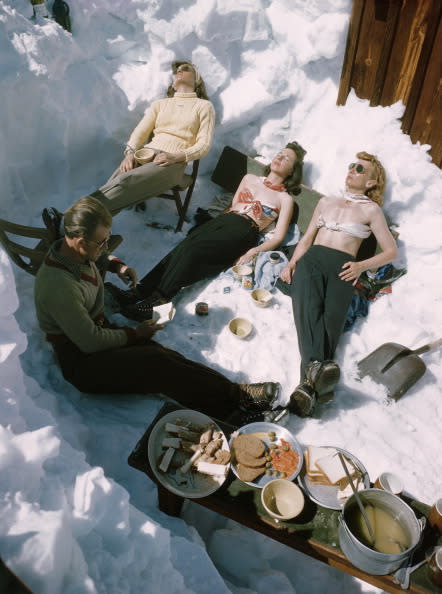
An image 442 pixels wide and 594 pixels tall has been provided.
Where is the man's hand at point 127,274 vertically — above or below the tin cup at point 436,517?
above

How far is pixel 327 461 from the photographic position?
2469 millimetres

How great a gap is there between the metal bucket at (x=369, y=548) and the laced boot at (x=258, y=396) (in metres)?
1.12

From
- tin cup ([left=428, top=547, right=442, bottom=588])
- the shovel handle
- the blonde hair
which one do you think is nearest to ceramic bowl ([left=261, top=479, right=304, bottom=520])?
tin cup ([left=428, top=547, right=442, bottom=588])

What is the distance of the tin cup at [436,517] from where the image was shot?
2.17 metres

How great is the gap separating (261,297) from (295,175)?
1788 mm

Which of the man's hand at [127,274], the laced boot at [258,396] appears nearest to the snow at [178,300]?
the laced boot at [258,396]

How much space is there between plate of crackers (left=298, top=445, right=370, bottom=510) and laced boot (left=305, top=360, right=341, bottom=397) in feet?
2.54

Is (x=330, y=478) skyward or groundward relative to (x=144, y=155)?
groundward

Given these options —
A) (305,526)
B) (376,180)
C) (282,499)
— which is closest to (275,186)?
(376,180)

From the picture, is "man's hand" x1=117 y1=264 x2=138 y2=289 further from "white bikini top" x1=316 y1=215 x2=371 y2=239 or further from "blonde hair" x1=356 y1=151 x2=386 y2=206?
"blonde hair" x1=356 y1=151 x2=386 y2=206

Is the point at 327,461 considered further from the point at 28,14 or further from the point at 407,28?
the point at 28,14

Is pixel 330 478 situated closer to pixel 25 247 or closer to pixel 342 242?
pixel 342 242

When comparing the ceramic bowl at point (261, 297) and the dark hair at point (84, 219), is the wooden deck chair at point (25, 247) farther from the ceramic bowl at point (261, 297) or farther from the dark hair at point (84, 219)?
the ceramic bowl at point (261, 297)

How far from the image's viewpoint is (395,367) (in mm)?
3574
